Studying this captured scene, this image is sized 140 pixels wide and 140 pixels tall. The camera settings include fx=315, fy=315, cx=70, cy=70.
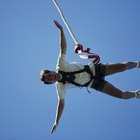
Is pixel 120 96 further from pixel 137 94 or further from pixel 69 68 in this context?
pixel 69 68

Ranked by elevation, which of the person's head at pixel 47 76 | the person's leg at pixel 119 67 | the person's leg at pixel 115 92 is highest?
the person's leg at pixel 119 67

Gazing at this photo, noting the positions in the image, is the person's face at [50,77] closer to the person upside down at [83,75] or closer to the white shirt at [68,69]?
the person upside down at [83,75]

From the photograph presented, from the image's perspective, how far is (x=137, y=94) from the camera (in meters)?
7.66

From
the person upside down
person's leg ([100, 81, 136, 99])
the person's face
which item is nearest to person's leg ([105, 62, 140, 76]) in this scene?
the person upside down

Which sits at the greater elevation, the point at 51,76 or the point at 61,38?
the point at 61,38

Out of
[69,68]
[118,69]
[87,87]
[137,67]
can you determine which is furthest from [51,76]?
[137,67]

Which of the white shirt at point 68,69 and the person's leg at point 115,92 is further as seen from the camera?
the person's leg at point 115,92

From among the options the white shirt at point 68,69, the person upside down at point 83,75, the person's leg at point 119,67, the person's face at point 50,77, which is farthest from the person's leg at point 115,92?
the person's face at point 50,77

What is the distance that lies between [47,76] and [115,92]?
5.88 feet

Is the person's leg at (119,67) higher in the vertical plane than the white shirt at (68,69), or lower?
higher

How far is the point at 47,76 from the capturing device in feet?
22.6

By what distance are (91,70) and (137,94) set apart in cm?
127

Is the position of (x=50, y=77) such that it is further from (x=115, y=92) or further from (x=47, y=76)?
(x=115, y=92)

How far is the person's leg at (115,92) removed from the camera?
761 cm
